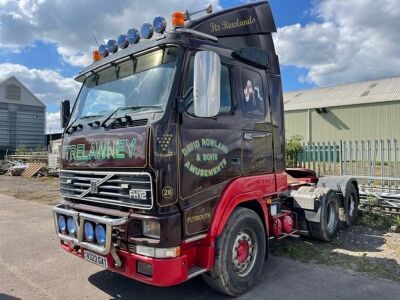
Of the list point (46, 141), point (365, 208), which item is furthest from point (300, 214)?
point (46, 141)

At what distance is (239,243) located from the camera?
14.8 feet

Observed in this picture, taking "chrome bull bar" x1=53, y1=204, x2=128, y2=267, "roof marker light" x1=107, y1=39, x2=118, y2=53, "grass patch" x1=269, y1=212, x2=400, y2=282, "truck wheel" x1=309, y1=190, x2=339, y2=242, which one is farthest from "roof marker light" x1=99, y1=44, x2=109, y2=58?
"truck wheel" x1=309, y1=190, x2=339, y2=242

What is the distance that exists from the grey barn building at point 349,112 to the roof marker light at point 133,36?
2833cm

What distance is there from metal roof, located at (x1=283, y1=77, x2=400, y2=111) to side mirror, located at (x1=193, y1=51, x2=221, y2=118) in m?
27.8

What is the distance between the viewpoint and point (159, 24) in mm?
4242

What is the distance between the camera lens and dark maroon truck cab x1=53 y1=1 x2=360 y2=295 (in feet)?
11.9

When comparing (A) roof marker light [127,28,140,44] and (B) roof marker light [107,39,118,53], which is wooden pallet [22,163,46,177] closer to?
(B) roof marker light [107,39,118,53]

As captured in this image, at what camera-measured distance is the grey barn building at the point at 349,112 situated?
29.8 meters

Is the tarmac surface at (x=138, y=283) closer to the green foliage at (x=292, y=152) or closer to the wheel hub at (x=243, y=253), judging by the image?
the wheel hub at (x=243, y=253)

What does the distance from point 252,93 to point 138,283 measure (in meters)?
2.90

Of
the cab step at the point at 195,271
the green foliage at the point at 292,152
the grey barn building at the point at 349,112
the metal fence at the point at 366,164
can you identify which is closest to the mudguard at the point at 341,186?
the metal fence at the point at 366,164

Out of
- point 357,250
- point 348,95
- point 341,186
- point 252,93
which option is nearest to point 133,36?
point 252,93

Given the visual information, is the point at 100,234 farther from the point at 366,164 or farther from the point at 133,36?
the point at 366,164

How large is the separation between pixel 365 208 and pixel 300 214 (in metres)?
2.95
